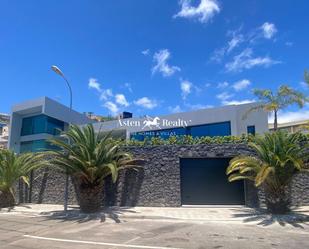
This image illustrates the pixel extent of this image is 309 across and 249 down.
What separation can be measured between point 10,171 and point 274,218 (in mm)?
14083

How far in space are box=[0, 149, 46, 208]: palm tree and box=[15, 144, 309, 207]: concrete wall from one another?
15.6 ft

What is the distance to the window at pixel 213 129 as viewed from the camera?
26686 mm

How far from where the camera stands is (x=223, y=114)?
26844 mm

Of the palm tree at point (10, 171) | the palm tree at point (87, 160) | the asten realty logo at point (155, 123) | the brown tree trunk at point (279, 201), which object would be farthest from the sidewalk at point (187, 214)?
the asten realty logo at point (155, 123)

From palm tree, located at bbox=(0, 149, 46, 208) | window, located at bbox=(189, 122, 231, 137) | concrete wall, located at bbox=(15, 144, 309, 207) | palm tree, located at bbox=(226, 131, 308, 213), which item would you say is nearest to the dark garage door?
Result: concrete wall, located at bbox=(15, 144, 309, 207)

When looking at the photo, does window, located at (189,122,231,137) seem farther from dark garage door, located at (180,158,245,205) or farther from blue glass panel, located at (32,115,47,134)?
blue glass panel, located at (32,115,47,134)

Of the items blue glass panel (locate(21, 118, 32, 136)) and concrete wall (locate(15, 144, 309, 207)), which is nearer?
concrete wall (locate(15, 144, 309, 207))

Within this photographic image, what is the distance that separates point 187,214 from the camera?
14633 mm

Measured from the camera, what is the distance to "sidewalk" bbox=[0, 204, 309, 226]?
13133mm

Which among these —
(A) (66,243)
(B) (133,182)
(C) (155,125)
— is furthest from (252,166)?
(C) (155,125)

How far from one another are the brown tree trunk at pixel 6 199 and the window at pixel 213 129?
1539 centimetres

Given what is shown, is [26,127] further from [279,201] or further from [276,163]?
[276,163]

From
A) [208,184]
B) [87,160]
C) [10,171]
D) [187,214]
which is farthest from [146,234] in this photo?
[10,171]

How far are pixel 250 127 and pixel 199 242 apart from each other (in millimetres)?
18297
